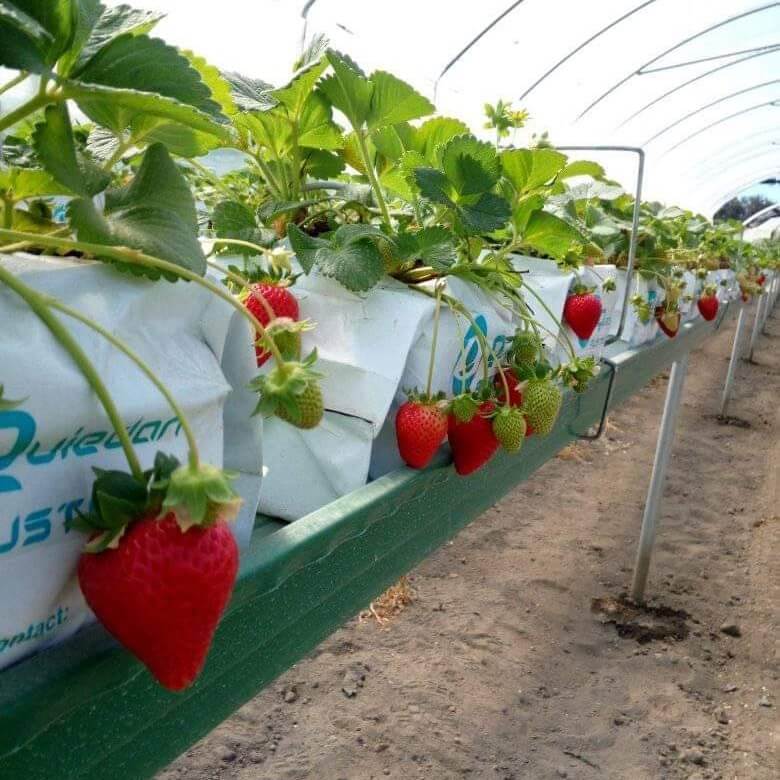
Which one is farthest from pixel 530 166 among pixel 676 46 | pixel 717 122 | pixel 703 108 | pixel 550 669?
pixel 717 122

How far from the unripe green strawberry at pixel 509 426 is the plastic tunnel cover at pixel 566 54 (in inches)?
53.7

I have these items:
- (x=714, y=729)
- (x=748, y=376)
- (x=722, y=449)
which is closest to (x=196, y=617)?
(x=714, y=729)

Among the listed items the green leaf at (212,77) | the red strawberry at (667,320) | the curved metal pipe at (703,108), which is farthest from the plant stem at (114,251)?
the curved metal pipe at (703,108)

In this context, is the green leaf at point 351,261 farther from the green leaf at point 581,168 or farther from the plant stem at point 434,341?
the green leaf at point 581,168

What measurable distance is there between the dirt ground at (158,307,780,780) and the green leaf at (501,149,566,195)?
1.30m

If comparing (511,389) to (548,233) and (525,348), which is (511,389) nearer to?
(525,348)

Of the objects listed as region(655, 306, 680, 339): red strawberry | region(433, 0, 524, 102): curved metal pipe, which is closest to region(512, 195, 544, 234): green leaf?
region(655, 306, 680, 339): red strawberry

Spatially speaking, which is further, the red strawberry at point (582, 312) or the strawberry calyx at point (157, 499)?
the red strawberry at point (582, 312)

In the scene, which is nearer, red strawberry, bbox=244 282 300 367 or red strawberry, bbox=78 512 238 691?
red strawberry, bbox=78 512 238 691

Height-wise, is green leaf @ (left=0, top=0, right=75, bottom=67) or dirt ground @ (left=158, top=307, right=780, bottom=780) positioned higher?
green leaf @ (left=0, top=0, right=75, bottom=67)

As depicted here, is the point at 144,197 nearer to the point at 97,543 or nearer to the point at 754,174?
the point at 97,543

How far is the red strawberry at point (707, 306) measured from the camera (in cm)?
227

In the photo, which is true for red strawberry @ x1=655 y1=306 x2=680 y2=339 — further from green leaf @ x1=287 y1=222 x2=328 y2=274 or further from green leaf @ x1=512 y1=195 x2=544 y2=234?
green leaf @ x1=287 y1=222 x2=328 y2=274

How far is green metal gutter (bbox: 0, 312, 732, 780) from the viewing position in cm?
31
